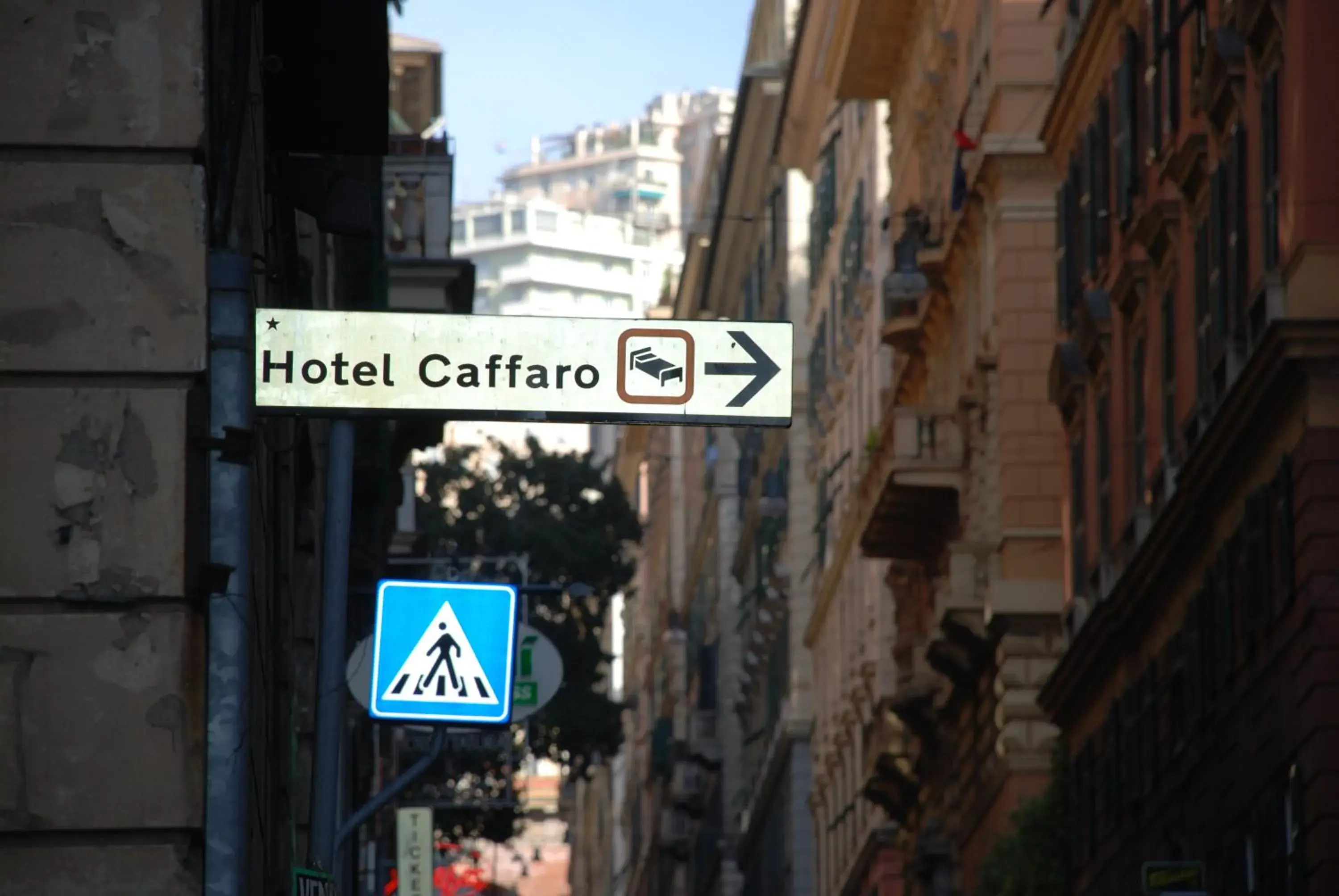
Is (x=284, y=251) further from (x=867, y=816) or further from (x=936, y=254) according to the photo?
(x=867, y=816)

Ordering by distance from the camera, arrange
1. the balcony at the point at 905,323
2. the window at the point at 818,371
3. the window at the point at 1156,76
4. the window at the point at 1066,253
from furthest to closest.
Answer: the window at the point at 818,371, the balcony at the point at 905,323, the window at the point at 1066,253, the window at the point at 1156,76

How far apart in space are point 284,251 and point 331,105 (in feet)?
6.46

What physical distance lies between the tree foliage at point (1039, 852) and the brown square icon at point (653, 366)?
26.8m

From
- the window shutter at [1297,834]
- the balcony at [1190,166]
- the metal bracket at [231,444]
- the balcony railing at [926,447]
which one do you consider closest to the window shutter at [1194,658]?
the balcony at [1190,166]

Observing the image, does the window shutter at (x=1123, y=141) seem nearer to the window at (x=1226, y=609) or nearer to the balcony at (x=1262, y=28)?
the window at (x=1226, y=609)

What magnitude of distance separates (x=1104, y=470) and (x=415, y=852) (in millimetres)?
12058

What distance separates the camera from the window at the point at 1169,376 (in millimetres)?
29500

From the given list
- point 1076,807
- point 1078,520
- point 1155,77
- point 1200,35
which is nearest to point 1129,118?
point 1155,77

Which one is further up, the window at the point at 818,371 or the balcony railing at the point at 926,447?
the window at the point at 818,371

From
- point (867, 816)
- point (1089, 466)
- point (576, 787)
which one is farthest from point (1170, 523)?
point (576, 787)

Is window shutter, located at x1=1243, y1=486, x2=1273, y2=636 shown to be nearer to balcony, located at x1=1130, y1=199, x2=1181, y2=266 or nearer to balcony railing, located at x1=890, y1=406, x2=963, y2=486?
balcony, located at x1=1130, y1=199, x2=1181, y2=266

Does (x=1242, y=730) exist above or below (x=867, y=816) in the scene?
above

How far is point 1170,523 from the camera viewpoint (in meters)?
28.5

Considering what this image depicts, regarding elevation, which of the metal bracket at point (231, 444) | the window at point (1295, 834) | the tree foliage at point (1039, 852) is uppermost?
the metal bracket at point (231, 444)
